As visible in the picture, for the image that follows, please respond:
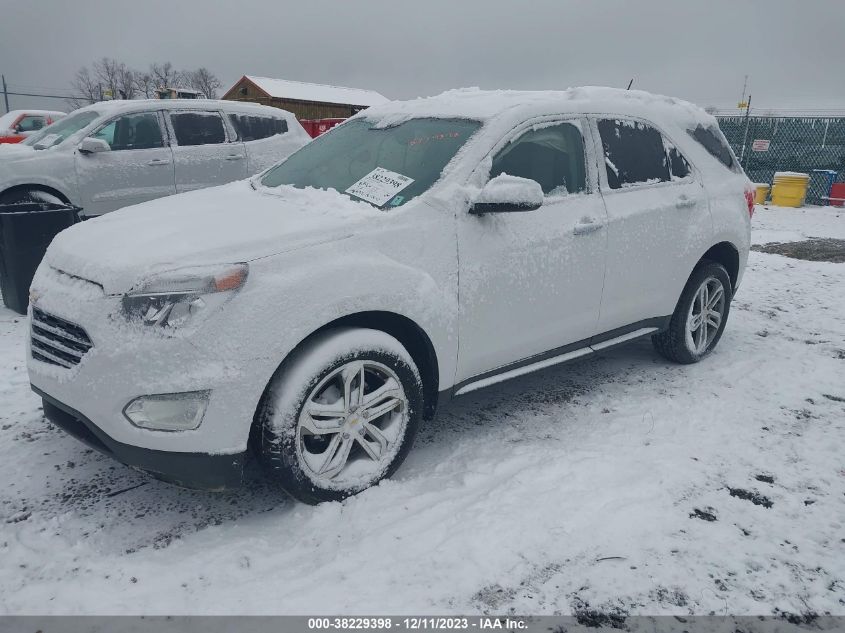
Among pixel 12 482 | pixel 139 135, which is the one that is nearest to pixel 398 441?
pixel 12 482

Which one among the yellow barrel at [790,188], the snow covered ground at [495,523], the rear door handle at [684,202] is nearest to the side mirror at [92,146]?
the snow covered ground at [495,523]

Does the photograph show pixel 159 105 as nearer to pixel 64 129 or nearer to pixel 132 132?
pixel 132 132

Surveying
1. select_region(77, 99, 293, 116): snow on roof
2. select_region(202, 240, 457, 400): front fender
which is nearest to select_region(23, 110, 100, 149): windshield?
select_region(77, 99, 293, 116): snow on roof

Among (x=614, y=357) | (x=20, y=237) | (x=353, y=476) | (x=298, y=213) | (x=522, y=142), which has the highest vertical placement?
(x=522, y=142)

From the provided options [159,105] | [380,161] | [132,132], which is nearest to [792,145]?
[159,105]

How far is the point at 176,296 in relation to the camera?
2.45 metres

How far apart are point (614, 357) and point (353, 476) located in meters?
2.85

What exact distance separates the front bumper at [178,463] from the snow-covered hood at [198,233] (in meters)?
0.60

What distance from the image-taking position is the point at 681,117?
4496 millimetres

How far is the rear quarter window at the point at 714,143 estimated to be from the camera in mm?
4555

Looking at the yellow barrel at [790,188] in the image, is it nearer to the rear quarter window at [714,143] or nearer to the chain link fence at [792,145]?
the chain link fence at [792,145]

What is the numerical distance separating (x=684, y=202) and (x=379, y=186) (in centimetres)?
222

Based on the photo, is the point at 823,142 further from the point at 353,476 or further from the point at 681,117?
the point at 353,476

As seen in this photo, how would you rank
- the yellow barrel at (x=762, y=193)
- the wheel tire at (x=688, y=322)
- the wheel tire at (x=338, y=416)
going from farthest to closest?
the yellow barrel at (x=762, y=193) < the wheel tire at (x=688, y=322) < the wheel tire at (x=338, y=416)
